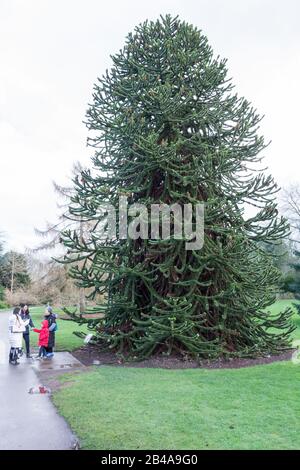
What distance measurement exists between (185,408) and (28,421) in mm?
2308

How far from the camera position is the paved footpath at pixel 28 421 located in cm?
534

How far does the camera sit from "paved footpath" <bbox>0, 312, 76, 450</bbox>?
534 centimetres

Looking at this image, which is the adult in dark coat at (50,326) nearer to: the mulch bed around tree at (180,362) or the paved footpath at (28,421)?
the mulch bed around tree at (180,362)

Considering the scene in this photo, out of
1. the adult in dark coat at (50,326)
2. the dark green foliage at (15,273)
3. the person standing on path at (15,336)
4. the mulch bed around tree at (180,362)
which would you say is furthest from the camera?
the dark green foliage at (15,273)

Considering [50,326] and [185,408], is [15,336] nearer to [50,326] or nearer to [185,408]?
[50,326]

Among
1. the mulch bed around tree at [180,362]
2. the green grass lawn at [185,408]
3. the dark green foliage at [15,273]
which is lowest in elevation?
the mulch bed around tree at [180,362]

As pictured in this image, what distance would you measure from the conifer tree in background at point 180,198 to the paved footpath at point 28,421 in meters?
3.02

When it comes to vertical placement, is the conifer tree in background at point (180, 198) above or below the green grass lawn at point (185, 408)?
above

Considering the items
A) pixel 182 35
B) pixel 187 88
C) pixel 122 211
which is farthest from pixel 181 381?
pixel 182 35

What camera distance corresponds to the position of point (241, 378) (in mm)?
8836

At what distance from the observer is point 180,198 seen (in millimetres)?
11344

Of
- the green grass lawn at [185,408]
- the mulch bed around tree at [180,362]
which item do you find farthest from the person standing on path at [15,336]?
the green grass lawn at [185,408]
